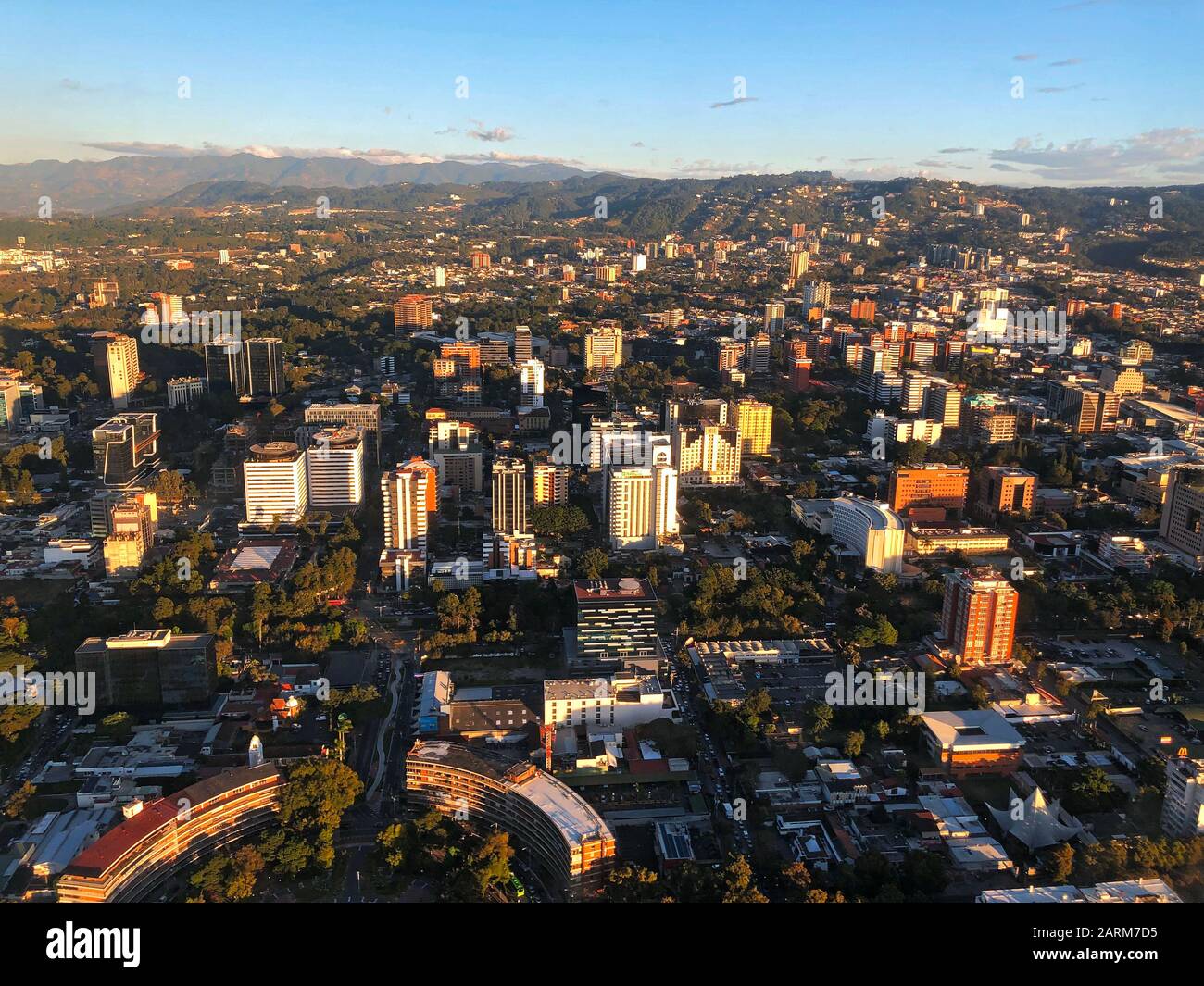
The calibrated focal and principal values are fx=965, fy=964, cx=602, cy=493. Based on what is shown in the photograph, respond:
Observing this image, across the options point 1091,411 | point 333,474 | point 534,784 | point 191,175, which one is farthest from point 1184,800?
point 191,175

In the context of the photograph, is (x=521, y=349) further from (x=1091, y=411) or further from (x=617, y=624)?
(x=617, y=624)

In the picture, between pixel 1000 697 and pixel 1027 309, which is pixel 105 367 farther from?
pixel 1027 309

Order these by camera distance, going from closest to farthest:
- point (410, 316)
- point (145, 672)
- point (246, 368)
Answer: point (145, 672) < point (246, 368) < point (410, 316)

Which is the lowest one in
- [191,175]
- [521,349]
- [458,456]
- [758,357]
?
[458,456]

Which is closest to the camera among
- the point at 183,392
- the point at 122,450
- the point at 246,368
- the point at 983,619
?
the point at 983,619

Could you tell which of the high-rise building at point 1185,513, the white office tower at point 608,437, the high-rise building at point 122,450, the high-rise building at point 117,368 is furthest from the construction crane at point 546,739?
the high-rise building at point 117,368

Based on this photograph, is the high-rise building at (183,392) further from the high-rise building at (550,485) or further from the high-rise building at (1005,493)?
the high-rise building at (1005,493)
